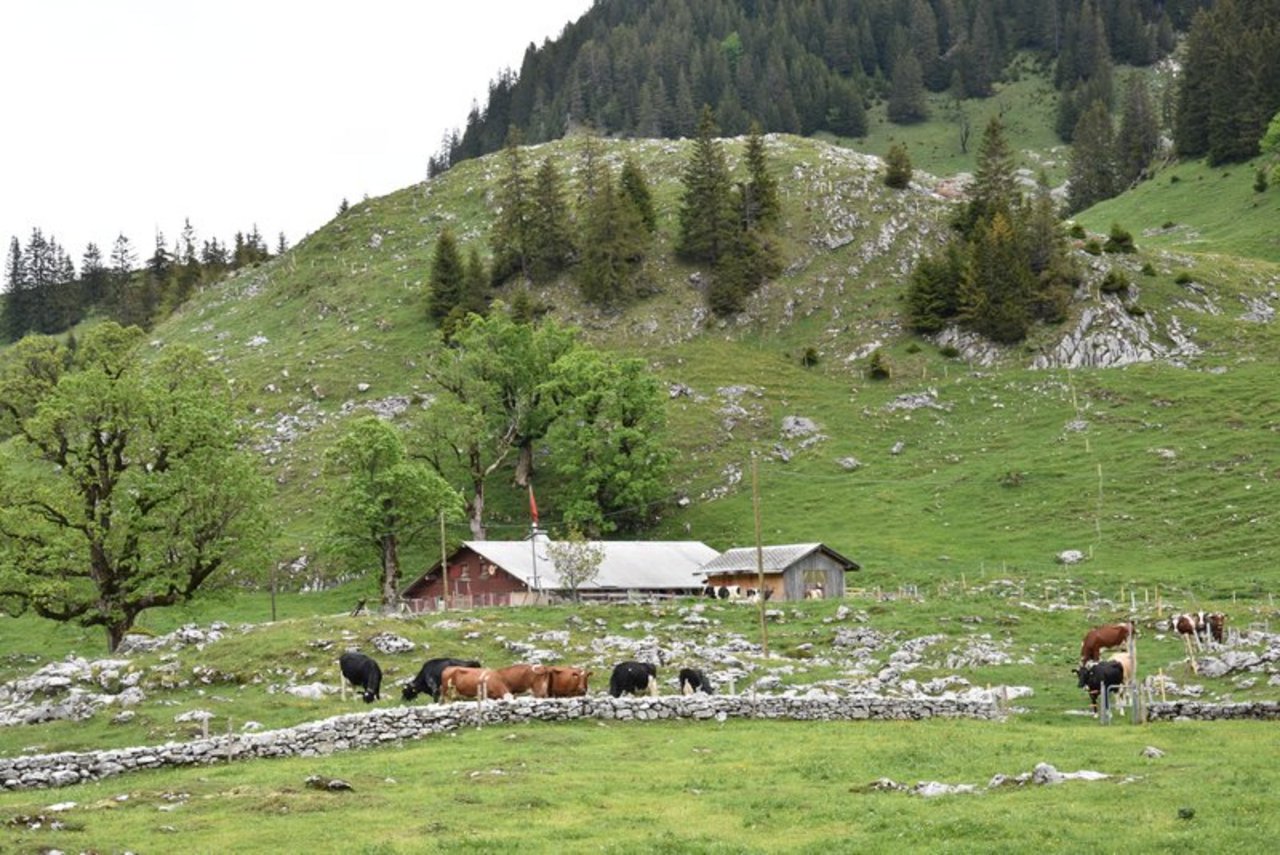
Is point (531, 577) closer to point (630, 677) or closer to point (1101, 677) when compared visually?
point (630, 677)

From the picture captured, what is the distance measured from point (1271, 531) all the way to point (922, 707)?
47.9 meters

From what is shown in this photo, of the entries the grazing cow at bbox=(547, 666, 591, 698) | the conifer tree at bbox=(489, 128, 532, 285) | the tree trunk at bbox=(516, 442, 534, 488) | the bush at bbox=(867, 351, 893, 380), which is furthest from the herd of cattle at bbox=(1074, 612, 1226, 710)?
the conifer tree at bbox=(489, 128, 532, 285)

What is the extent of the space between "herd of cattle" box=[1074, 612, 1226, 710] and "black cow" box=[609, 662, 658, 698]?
1332 cm

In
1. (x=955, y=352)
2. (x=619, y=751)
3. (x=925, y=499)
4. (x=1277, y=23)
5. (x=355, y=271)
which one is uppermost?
(x=1277, y=23)

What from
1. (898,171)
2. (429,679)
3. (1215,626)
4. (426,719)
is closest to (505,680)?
(429,679)

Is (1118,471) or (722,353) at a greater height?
(722,353)

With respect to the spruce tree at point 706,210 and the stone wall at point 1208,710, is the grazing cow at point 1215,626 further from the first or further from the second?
the spruce tree at point 706,210

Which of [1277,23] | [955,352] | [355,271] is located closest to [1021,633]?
[955,352]

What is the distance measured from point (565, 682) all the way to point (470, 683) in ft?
9.62

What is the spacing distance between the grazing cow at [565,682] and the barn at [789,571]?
121 feet

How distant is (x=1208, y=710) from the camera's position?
34.1m

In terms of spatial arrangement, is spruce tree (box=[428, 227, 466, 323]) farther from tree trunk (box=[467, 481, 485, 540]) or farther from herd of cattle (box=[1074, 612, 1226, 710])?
herd of cattle (box=[1074, 612, 1226, 710])

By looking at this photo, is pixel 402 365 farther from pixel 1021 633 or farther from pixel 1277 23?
pixel 1277 23

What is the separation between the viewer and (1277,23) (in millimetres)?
176250
